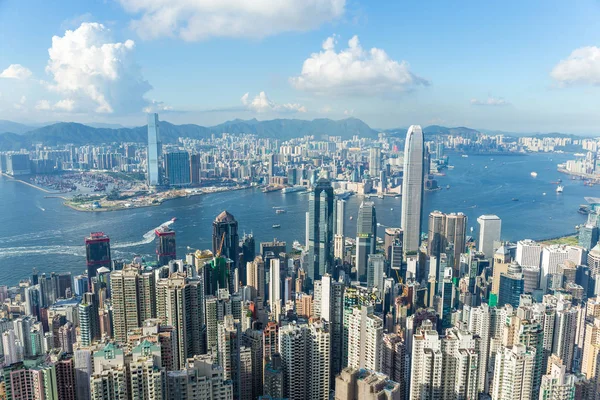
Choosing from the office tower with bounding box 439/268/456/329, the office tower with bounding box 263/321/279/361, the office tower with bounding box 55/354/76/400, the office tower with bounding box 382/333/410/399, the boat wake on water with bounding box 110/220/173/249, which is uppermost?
the office tower with bounding box 55/354/76/400

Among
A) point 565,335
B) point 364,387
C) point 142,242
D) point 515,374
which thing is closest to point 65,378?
point 364,387

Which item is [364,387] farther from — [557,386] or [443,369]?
[557,386]

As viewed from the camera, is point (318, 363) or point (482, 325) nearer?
point (318, 363)

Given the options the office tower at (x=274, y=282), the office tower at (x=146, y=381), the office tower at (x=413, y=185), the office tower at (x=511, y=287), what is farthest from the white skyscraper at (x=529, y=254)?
the office tower at (x=146, y=381)

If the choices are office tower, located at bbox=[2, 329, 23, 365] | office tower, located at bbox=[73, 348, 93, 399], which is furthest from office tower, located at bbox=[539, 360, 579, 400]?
office tower, located at bbox=[2, 329, 23, 365]

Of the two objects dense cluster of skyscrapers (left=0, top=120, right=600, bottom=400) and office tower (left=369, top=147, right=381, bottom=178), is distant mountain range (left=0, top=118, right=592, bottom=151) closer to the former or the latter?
office tower (left=369, top=147, right=381, bottom=178)

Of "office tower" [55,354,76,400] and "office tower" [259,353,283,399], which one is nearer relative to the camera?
"office tower" [55,354,76,400]

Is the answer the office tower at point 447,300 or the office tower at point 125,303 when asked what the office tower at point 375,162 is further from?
the office tower at point 125,303
